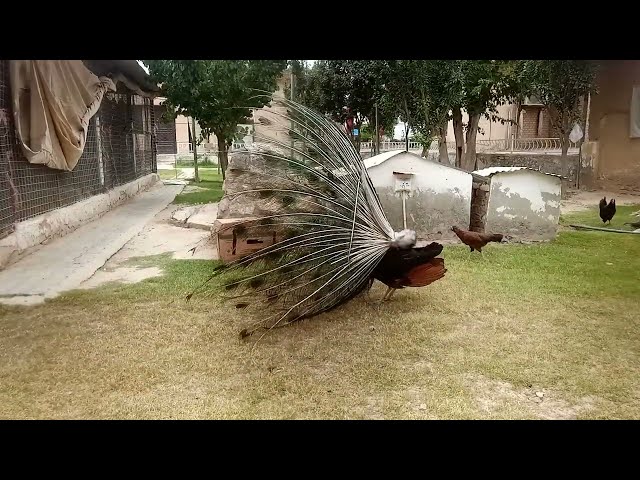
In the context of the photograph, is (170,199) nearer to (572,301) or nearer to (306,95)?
(306,95)

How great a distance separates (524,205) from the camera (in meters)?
5.71

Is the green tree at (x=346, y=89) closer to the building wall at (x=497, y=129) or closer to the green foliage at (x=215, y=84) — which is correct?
the green foliage at (x=215, y=84)

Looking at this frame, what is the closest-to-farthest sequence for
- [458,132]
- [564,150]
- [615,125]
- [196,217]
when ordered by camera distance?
[196,217] < [615,125] < [564,150] < [458,132]

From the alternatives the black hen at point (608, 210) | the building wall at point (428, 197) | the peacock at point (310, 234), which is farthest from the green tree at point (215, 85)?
the peacock at point (310, 234)

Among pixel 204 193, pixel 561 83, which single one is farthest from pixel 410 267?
pixel 561 83

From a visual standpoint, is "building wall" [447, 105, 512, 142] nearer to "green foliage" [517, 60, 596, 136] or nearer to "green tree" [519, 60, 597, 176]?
"green tree" [519, 60, 597, 176]

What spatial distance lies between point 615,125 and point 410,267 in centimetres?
899

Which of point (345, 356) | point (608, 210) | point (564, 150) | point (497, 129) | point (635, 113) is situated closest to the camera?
point (345, 356)

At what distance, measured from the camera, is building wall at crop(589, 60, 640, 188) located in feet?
32.9

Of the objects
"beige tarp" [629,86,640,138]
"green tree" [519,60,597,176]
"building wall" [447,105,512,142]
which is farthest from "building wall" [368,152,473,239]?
"building wall" [447,105,512,142]

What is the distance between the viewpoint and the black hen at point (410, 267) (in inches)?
133

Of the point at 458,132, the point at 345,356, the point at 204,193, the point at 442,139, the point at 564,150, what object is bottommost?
the point at 345,356

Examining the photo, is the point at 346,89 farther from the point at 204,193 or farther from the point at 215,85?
the point at 204,193

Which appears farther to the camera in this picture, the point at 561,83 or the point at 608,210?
the point at 561,83
